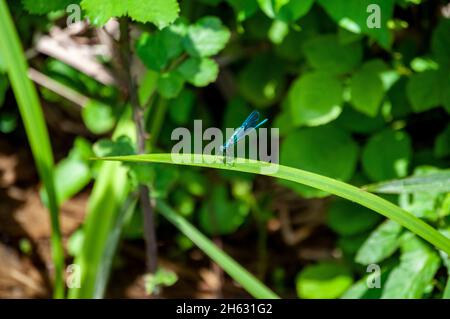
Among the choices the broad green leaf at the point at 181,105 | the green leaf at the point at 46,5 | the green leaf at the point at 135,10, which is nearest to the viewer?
the green leaf at the point at 135,10

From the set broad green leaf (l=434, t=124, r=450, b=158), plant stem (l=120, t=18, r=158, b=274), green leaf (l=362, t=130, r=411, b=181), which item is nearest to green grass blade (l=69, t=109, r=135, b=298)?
plant stem (l=120, t=18, r=158, b=274)

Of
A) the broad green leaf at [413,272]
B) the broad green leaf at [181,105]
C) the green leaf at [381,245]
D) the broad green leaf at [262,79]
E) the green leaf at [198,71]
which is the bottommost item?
the broad green leaf at [413,272]

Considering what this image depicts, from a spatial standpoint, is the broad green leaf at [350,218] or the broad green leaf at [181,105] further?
the broad green leaf at [181,105]

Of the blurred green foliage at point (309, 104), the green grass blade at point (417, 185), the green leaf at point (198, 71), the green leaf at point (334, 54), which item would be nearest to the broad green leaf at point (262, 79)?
the blurred green foliage at point (309, 104)

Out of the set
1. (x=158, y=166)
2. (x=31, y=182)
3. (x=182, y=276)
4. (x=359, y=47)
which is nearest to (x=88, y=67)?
(x=31, y=182)

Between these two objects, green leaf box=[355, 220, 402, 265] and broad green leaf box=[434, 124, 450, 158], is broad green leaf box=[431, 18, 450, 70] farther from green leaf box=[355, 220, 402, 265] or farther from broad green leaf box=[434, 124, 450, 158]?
green leaf box=[355, 220, 402, 265]

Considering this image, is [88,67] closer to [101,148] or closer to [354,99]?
[101,148]

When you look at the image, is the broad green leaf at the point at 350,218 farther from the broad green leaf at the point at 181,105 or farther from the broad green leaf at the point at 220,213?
the broad green leaf at the point at 181,105

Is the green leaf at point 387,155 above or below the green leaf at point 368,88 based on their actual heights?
below
